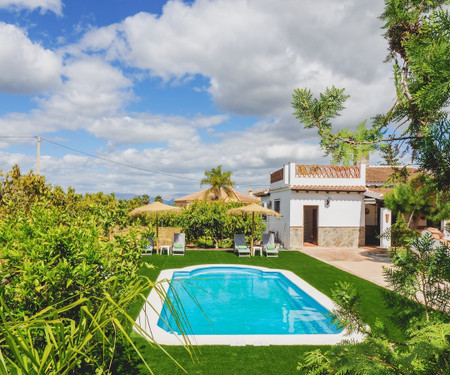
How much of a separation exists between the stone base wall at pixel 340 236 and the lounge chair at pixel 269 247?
4.55 m

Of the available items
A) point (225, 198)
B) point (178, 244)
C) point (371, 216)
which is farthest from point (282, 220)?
point (225, 198)

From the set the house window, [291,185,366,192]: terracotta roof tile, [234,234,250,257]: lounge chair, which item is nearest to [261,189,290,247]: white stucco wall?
the house window

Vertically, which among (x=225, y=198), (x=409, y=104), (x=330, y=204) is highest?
(x=225, y=198)

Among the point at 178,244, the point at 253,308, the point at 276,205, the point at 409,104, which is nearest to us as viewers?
the point at 409,104

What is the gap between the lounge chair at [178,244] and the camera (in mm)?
18984

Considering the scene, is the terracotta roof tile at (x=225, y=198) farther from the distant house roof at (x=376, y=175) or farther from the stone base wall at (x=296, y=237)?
the stone base wall at (x=296, y=237)

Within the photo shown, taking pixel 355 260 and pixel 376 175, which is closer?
pixel 355 260

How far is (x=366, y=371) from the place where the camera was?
1.40 m

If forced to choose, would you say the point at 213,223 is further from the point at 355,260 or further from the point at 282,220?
the point at 355,260

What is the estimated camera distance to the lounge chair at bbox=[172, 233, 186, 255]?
62.3ft

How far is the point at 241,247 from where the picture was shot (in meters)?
19.6

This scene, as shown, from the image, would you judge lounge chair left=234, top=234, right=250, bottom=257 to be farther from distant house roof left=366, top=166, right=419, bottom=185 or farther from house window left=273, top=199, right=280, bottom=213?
distant house roof left=366, top=166, right=419, bottom=185

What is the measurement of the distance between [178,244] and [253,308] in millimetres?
8891

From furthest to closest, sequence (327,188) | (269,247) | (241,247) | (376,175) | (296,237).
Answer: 1. (376,175)
2. (296,237)
3. (327,188)
4. (241,247)
5. (269,247)
